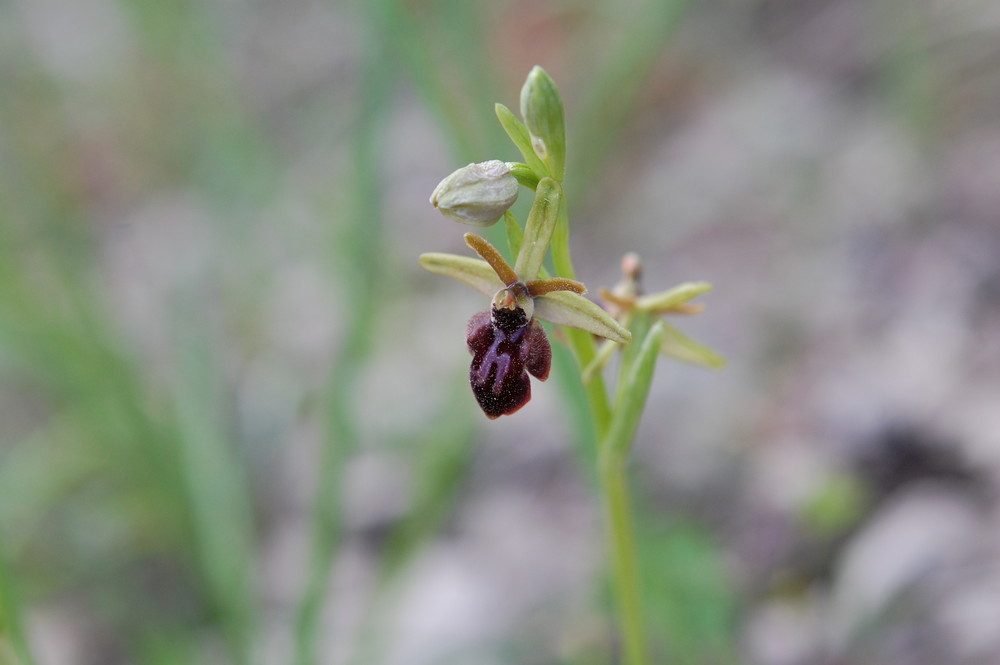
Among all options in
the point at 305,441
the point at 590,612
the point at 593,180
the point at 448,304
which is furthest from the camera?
the point at 593,180

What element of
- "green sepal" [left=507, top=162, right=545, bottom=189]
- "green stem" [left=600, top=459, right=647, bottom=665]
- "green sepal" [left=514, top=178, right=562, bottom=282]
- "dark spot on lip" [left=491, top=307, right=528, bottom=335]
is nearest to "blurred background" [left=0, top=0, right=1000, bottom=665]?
"green stem" [left=600, top=459, right=647, bottom=665]

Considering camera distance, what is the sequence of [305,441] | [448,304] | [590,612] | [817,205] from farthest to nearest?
1. [448,304]
2. [817,205]
3. [305,441]
4. [590,612]

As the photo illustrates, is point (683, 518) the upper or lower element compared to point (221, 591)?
upper

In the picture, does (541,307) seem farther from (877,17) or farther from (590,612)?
(877,17)

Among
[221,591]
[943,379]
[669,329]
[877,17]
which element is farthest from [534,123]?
[877,17]

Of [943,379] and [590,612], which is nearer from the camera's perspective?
[590,612]

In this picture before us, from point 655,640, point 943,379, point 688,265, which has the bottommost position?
point 655,640

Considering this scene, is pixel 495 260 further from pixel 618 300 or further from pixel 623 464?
pixel 623 464
